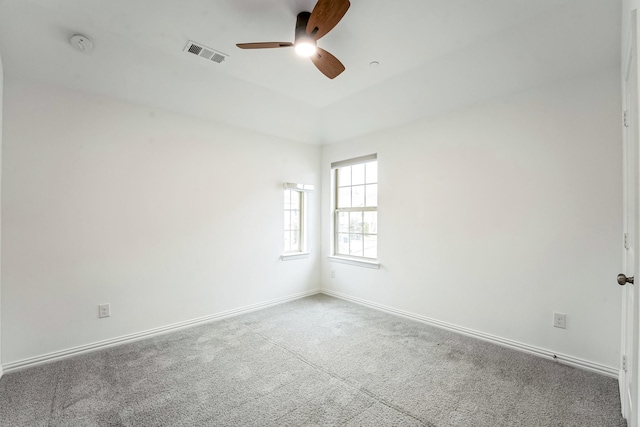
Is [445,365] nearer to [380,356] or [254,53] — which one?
[380,356]

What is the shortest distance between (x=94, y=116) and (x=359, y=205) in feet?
10.2

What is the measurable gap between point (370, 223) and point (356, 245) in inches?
16.0

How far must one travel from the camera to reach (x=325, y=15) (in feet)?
5.95

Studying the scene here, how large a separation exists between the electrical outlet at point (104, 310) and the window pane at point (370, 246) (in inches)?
117

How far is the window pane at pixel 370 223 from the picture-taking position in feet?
13.4

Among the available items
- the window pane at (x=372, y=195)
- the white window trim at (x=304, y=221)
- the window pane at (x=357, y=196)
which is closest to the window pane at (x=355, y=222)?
the window pane at (x=357, y=196)

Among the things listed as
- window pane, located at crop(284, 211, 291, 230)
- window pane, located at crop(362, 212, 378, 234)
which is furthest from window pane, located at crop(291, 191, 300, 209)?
window pane, located at crop(362, 212, 378, 234)

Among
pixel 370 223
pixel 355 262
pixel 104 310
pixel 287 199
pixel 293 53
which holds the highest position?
pixel 293 53

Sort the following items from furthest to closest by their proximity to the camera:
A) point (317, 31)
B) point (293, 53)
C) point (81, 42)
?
1. point (293, 53)
2. point (81, 42)
3. point (317, 31)

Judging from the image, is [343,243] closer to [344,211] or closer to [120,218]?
[344,211]

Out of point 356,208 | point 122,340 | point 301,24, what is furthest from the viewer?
point 356,208

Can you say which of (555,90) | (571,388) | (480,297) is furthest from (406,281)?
(555,90)

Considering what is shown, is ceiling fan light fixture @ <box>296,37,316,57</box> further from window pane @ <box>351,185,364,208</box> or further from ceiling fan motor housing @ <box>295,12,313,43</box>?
window pane @ <box>351,185,364,208</box>

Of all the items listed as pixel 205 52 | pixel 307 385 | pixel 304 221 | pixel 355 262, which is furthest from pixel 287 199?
pixel 307 385
